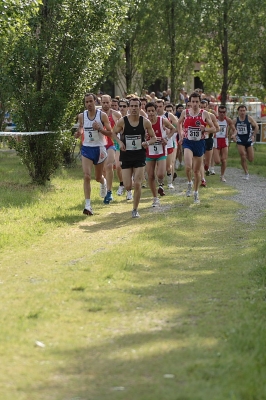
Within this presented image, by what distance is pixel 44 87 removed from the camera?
19625 millimetres

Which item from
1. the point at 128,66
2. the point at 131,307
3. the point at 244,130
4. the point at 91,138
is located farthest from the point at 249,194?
the point at 128,66

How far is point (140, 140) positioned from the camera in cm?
1502

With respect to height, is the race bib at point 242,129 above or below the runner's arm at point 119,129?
below

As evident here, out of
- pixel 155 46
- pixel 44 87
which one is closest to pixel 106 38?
pixel 44 87

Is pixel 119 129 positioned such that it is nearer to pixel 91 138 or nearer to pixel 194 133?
pixel 91 138

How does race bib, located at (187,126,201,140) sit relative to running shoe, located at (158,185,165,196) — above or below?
above

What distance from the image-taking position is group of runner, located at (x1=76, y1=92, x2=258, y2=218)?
1502cm

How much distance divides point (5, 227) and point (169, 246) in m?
2.73

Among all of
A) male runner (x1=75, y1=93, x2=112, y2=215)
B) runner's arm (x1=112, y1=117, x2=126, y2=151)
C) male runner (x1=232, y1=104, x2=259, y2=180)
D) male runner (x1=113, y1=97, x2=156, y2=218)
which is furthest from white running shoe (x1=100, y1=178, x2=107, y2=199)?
male runner (x1=232, y1=104, x2=259, y2=180)

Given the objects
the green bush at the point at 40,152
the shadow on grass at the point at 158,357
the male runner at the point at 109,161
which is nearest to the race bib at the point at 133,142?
the male runner at the point at 109,161

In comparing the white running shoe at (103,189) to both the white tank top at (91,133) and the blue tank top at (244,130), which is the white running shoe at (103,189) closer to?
the white tank top at (91,133)

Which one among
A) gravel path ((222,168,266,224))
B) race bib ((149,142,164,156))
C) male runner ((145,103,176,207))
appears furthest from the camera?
race bib ((149,142,164,156))

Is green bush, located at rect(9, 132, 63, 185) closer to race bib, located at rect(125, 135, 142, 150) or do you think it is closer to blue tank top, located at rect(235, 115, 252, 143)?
race bib, located at rect(125, 135, 142, 150)

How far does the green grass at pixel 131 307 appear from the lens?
6.20 m
